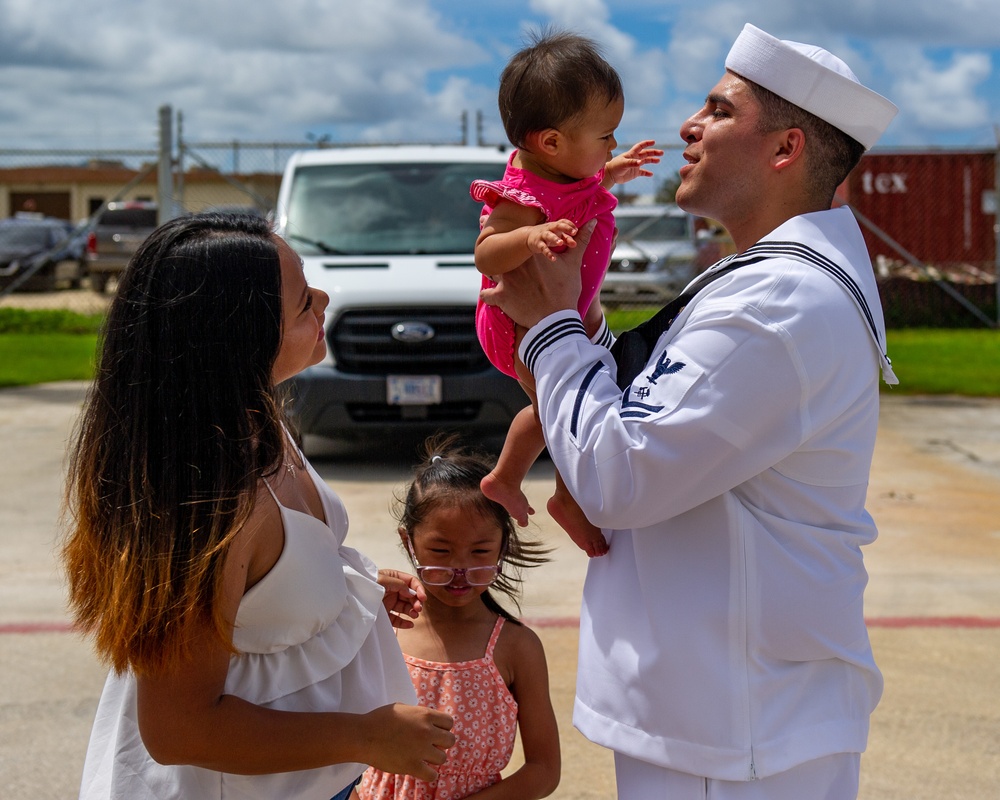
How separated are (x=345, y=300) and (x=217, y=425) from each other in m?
6.34

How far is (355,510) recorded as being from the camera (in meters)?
7.14

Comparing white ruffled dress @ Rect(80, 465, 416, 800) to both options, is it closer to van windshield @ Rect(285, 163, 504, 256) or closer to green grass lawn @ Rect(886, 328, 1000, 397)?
van windshield @ Rect(285, 163, 504, 256)

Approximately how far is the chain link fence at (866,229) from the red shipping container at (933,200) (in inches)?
0.8

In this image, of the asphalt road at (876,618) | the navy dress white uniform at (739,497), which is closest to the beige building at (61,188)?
the asphalt road at (876,618)

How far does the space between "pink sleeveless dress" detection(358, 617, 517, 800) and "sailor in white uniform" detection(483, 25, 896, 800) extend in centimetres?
58

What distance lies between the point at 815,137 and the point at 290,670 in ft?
4.20

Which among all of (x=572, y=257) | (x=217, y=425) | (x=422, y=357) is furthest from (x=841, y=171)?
(x=422, y=357)

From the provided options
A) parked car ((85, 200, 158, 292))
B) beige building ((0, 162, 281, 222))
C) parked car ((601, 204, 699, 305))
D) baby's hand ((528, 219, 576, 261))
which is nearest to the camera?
baby's hand ((528, 219, 576, 261))

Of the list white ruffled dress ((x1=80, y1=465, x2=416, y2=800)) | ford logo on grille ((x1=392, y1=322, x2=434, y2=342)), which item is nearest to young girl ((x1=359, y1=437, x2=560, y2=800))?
white ruffled dress ((x1=80, y1=465, x2=416, y2=800))

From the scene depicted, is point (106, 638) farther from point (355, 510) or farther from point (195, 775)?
point (355, 510)

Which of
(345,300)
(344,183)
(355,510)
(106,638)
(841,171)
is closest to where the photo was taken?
(106,638)

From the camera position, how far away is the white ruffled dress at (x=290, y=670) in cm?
192

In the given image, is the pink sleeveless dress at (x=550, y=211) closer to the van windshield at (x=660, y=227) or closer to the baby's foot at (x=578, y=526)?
the baby's foot at (x=578, y=526)

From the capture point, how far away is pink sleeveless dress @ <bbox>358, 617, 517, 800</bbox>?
2.63m
